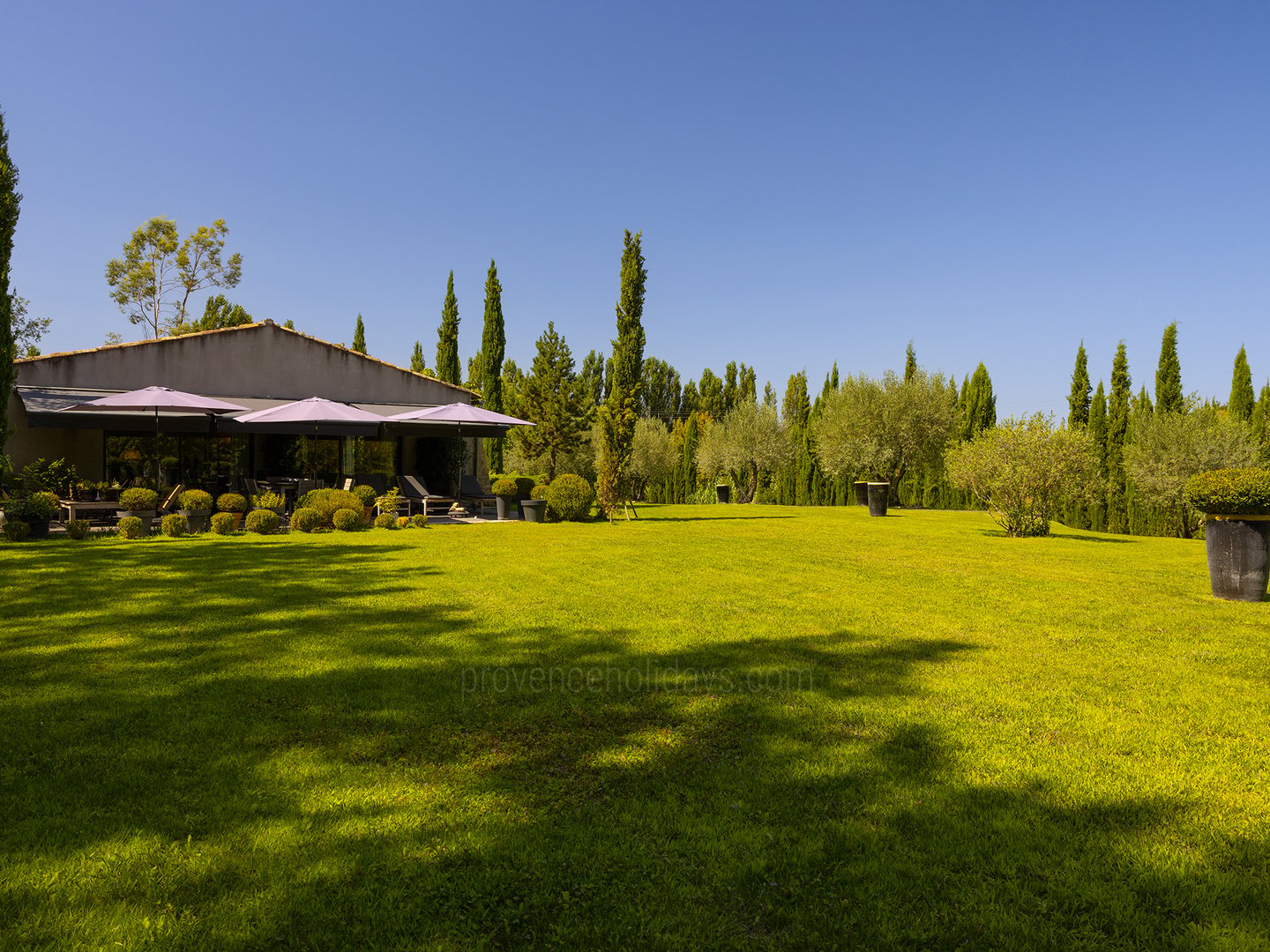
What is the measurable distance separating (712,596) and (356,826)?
18.6ft

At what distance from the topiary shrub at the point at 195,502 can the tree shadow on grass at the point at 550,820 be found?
32.9 feet

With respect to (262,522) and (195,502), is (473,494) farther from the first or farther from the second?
(195,502)

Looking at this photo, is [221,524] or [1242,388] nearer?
[221,524]

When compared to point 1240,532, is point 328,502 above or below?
above

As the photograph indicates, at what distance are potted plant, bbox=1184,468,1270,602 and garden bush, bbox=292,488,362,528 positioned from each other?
50.8ft

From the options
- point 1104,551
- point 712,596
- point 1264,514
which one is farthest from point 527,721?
point 1104,551

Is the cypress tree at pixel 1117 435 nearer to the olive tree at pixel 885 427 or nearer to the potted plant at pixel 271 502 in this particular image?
the olive tree at pixel 885 427

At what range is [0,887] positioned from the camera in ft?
8.46

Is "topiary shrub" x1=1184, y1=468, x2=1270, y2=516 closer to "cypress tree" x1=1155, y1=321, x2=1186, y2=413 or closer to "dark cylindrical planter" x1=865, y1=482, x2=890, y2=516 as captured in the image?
"dark cylindrical planter" x1=865, y1=482, x2=890, y2=516

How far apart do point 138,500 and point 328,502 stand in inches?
143

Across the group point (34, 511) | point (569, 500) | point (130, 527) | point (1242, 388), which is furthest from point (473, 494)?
point (1242, 388)

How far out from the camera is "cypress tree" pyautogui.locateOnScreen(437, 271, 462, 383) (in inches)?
1312

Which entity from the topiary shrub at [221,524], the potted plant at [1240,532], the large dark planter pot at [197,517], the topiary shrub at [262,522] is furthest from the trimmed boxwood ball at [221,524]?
the potted plant at [1240,532]

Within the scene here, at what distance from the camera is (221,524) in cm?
1431
